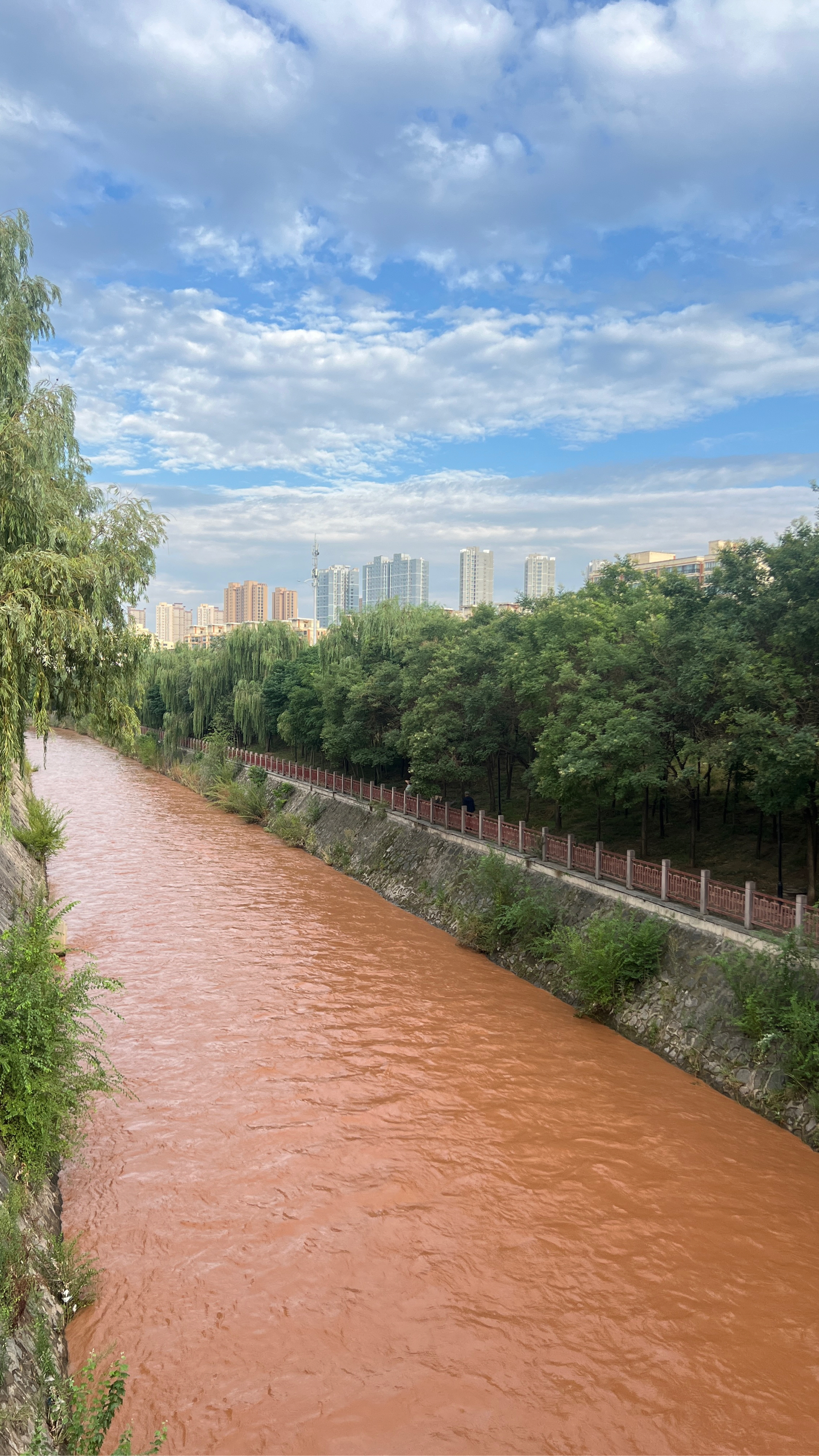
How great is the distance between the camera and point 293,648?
44.1 meters

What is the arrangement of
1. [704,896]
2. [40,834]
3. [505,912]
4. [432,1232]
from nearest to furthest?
[432,1232] < [704,896] < [505,912] < [40,834]

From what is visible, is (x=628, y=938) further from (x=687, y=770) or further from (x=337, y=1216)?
(x=337, y=1216)

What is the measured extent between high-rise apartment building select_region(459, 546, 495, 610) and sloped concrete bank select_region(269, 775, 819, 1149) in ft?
309

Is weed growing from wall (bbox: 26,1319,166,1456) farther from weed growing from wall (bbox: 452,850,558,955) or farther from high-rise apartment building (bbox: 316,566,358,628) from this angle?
high-rise apartment building (bbox: 316,566,358,628)

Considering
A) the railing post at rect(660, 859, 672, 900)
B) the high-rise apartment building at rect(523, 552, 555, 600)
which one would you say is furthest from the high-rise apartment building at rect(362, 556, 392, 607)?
the railing post at rect(660, 859, 672, 900)

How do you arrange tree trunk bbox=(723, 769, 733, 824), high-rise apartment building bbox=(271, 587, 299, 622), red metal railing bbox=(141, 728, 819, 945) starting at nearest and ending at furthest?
red metal railing bbox=(141, 728, 819, 945), tree trunk bbox=(723, 769, 733, 824), high-rise apartment building bbox=(271, 587, 299, 622)

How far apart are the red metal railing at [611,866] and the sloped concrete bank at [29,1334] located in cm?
1009

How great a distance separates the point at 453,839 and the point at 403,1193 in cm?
1388

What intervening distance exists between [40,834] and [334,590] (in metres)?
114

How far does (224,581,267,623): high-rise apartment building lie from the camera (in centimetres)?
16538

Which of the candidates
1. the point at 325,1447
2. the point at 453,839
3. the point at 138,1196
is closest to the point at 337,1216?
the point at 138,1196

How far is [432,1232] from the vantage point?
9023mm

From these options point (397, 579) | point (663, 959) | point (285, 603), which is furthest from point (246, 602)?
point (663, 959)

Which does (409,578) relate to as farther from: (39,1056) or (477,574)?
(39,1056)
